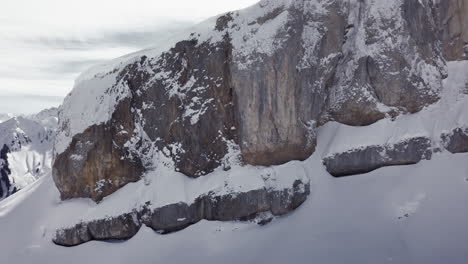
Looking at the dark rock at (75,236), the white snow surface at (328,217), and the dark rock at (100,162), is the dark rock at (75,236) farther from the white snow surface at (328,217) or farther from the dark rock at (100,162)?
the dark rock at (100,162)

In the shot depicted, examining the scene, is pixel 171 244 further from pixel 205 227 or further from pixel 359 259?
pixel 359 259

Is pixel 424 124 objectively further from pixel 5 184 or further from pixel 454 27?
pixel 5 184

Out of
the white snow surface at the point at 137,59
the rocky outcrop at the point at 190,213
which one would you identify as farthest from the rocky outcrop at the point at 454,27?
the rocky outcrop at the point at 190,213

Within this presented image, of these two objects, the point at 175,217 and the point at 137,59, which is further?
the point at 137,59

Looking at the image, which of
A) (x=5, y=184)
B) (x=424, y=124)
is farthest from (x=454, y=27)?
(x=5, y=184)

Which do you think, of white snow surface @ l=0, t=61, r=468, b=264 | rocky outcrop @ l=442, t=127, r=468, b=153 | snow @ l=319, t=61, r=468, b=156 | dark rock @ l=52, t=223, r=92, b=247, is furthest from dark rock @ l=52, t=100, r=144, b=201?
rocky outcrop @ l=442, t=127, r=468, b=153

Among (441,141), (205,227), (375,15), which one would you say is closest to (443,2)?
(375,15)
